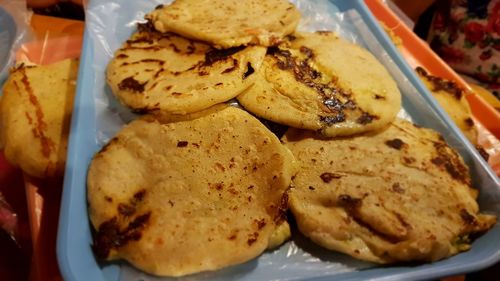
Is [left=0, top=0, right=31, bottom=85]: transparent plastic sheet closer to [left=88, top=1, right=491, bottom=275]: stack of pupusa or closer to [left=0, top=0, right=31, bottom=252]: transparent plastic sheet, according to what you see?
[left=0, top=0, right=31, bottom=252]: transparent plastic sheet

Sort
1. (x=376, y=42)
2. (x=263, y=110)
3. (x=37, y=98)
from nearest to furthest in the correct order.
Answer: (x=263, y=110), (x=37, y=98), (x=376, y=42)

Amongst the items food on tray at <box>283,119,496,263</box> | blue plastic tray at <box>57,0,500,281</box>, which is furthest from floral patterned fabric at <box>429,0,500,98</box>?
food on tray at <box>283,119,496,263</box>

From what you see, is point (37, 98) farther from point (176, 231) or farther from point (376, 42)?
point (376, 42)

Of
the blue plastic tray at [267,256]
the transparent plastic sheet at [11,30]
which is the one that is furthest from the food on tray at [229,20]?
the transparent plastic sheet at [11,30]

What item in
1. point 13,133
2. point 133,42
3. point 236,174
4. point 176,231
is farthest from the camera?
point 133,42

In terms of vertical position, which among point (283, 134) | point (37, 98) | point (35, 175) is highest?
point (283, 134)

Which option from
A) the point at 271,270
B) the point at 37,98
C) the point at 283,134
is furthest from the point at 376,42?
the point at 37,98
